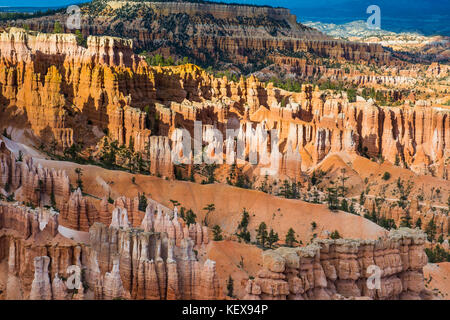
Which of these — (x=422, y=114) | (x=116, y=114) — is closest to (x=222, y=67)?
(x=422, y=114)

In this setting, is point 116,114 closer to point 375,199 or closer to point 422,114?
point 375,199

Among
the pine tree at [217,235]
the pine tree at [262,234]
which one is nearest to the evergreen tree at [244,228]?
the pine tree at [262,234]

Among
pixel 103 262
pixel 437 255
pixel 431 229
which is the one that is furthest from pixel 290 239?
pixel 103 262

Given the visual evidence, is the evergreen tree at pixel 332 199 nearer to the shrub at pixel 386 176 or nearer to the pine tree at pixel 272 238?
the shrub at pixel 386 176

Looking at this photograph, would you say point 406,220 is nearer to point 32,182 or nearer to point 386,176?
point 386,176

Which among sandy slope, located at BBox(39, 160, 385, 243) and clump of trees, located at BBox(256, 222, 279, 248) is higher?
sandy slope, located at BBox(39, 160, 385, 243)

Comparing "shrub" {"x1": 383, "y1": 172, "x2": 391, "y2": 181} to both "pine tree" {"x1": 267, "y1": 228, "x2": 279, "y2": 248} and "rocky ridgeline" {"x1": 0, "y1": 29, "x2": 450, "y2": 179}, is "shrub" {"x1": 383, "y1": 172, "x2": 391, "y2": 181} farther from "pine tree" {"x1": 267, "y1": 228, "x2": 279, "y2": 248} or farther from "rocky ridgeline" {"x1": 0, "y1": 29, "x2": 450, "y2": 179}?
"pine tree" {"x1": 267, "y1": 228, "x2": 279, "y2": 248}

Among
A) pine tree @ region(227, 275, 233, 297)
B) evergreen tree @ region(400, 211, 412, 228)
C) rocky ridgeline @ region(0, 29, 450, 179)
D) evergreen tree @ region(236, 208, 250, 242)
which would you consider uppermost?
rocky ridgeline @ region(0, 29, 450, 179)

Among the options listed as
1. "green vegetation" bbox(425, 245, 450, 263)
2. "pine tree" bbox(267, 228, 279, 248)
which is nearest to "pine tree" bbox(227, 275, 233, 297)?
"pine tree" bbox(267, 228, 279, 248)

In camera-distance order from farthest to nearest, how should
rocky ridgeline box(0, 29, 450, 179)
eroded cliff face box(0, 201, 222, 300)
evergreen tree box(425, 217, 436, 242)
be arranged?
rocky ridgeline box(0, 29, 450, 179)
evergreen tree box(425, 217, 436, 242)
eroded cliff face box(0, 201, 222, 300)
